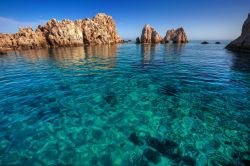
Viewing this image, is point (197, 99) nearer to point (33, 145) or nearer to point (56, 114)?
point (56, 114)

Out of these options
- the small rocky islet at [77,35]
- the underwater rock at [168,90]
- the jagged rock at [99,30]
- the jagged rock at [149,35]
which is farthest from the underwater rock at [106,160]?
the jagged rock at [149,35]

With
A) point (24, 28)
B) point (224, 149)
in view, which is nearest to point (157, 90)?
point (224, 149)

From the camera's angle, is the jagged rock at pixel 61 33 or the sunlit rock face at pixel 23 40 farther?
the jagged rock at pixel 61 33

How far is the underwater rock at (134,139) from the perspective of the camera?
5934mm

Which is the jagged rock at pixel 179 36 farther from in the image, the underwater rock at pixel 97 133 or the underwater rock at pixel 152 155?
the underwater rock at pixel 152 155

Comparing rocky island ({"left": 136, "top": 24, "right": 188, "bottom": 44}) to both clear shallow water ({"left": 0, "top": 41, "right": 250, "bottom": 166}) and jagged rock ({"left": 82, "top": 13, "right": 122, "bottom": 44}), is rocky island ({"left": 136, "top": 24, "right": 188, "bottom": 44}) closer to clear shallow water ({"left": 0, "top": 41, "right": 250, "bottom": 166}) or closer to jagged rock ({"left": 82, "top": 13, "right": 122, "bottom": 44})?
jagged rock ({"left": 82, "top": 13, "right": 122, "bottom": 44})

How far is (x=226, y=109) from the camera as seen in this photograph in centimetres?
837

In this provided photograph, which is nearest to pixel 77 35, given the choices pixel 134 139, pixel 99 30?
pixel 99 30

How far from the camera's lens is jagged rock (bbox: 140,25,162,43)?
116 metres

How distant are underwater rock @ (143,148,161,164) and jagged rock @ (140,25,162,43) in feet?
385

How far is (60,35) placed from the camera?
8000cm

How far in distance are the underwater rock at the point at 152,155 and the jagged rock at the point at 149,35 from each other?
117m

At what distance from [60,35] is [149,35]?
68407mm

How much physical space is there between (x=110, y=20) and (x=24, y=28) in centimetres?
6227
